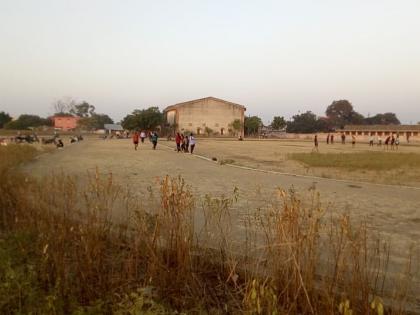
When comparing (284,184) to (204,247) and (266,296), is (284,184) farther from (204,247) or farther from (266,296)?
(266,296)

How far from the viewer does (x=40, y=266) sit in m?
3.91

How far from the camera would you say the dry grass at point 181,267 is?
316 cm

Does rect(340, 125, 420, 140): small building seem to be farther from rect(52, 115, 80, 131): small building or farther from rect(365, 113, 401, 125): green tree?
rect(52, 115, 80, 131): small building

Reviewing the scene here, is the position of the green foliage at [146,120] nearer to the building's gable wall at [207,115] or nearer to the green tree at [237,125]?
the building's gable wall at [207,115]

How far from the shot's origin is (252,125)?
93.6 metres

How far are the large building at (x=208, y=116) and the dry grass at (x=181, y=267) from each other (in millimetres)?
78092

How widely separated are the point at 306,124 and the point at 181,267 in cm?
10246

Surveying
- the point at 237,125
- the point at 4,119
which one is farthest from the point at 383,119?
the point at 4,119

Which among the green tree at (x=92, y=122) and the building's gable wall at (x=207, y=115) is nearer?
the building's gable wall at (x=207, y=115)

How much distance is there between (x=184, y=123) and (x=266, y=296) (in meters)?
81.1

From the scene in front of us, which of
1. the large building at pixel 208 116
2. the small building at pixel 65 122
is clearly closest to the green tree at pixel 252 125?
the large building at pixel 208 116

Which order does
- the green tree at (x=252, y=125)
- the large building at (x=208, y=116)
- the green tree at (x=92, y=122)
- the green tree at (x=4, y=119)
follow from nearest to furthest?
the large building at (x=208, y=116)
the green tree at (x=252, y=125)
the green tree at (x=4, y=119)
the green tree at (x=92, y=122)

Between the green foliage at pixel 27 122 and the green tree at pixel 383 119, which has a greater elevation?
the green tree at pixel 383 119

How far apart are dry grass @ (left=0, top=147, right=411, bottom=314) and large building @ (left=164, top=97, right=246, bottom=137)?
256 feet
